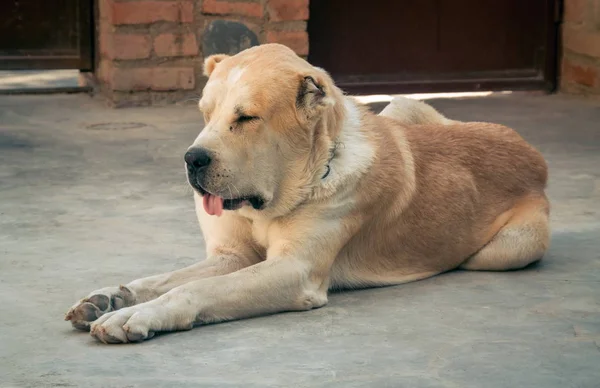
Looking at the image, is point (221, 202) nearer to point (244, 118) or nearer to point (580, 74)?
point (244, 118)

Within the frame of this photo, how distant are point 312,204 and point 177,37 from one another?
4815 mm

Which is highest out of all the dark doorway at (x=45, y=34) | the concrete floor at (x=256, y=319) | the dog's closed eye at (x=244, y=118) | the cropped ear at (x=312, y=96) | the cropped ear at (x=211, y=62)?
the cropped ear at (x=211, y=62)

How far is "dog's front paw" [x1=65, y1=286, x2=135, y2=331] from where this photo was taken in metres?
3.64

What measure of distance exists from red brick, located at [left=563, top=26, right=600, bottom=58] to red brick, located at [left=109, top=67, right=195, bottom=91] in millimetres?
3020

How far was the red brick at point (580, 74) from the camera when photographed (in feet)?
30.1

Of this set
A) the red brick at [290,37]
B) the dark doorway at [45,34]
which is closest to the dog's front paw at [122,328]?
the red brick at [290,37]

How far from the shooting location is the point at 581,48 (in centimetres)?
928

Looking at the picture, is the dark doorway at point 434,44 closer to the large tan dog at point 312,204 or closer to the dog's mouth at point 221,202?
the large tan dog at point 312,204

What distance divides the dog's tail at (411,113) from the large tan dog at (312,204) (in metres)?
0.53

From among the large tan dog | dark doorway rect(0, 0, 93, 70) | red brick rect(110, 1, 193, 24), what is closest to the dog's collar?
the large tan dog

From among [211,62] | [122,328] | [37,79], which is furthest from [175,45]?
[122,328]

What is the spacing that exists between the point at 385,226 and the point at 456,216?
1.03 ft

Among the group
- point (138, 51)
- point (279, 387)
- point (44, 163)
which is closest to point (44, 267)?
point (279, 387)

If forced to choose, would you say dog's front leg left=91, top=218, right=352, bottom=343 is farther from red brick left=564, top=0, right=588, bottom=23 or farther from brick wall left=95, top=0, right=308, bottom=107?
red brick left=564, top=0, right=588, bottom=23
